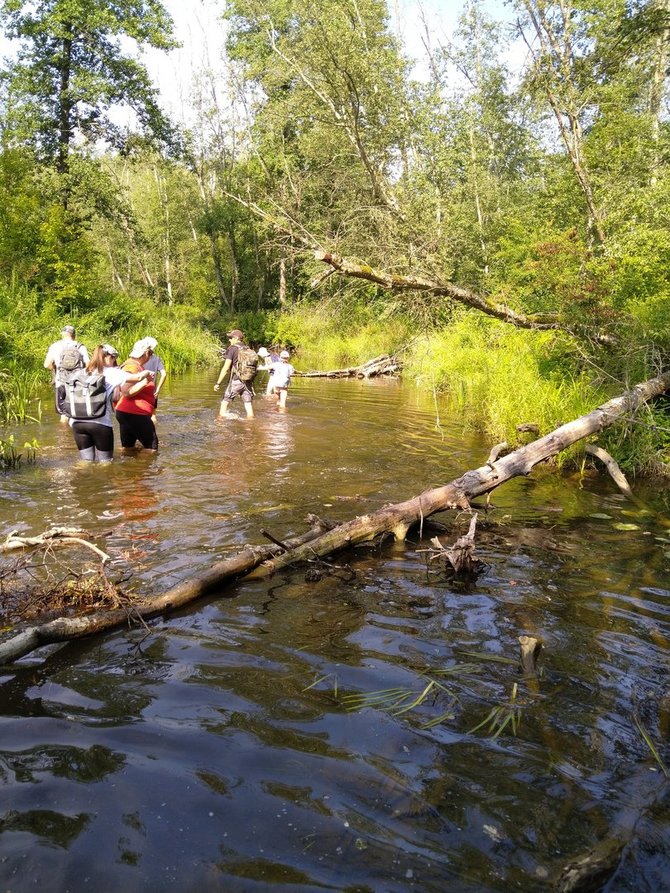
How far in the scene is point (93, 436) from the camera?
8.74 metres

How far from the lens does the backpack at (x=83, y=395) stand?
8.34 meters

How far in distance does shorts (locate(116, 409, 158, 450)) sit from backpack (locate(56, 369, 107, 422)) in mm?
944

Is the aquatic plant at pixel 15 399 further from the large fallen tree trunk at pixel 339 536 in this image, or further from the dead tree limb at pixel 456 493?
the dead tree limb at pixel 456 493

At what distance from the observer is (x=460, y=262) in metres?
29.3

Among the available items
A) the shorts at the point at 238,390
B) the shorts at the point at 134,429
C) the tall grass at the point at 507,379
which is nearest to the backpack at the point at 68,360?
the shorts at the point at 134,429

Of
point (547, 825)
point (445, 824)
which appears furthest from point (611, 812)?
point (445, 824)

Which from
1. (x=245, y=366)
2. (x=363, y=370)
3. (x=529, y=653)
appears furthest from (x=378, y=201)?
(x=529, y=653)

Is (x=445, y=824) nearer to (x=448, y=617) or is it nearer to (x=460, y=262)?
(x=448, y=617)

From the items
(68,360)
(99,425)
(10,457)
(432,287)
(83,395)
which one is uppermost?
(432,287)

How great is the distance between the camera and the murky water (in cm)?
235

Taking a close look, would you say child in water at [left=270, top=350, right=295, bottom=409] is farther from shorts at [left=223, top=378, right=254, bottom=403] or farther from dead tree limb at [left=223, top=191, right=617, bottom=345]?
dead tree limb at [left=223, top=191, right=617, bottom=345]

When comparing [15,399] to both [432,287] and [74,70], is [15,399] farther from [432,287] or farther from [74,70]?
[74,70]

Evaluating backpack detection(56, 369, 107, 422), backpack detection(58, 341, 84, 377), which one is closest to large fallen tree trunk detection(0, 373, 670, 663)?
backpack detection(56, 369, 107, 422)

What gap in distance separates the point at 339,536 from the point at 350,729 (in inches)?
95.0
